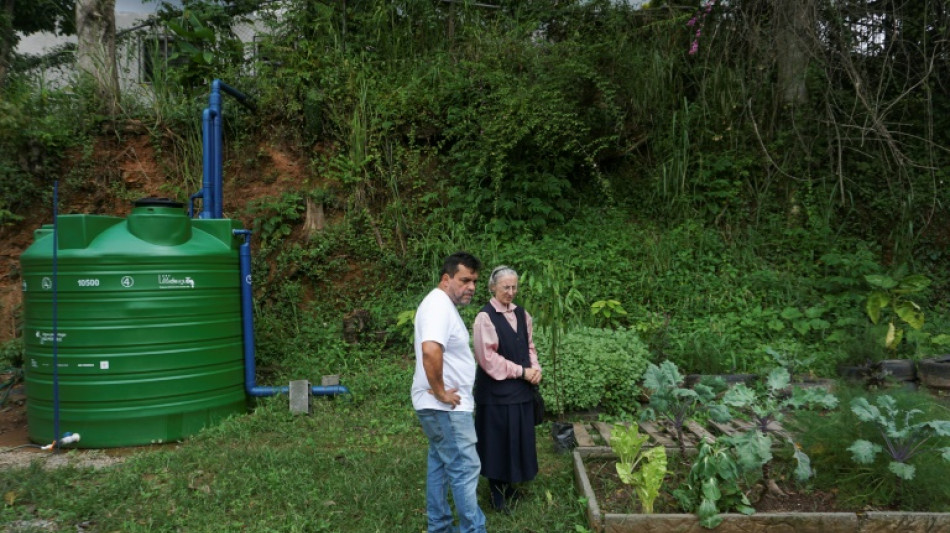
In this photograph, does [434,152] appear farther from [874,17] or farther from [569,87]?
[874,17]

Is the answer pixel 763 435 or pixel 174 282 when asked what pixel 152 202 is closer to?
pixel 174 282

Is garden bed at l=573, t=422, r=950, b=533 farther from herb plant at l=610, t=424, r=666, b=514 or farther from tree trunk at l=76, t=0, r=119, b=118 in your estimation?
tree trunk at l=76, t=0, r=119, b=118

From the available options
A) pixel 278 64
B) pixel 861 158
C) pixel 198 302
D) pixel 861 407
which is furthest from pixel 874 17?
Result: pixel 198 302

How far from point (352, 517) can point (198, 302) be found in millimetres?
2712

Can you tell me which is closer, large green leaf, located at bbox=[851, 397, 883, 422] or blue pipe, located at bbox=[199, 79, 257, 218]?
large green leaf, located at bbox=[851, 397, 883, 422]

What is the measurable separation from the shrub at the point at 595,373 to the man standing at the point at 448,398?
2.04 m

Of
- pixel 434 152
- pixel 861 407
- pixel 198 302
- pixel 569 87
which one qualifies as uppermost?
pixel 569 87

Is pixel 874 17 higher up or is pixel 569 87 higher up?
pixel 874 17

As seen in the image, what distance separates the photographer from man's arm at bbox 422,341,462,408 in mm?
2916

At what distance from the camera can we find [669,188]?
840cm

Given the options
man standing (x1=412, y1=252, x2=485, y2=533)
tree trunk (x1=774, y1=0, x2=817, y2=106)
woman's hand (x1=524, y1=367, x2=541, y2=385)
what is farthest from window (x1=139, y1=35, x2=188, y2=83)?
tree trunk (x1=774, y1=0, x2=817, y2=106)

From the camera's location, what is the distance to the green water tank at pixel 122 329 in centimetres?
499

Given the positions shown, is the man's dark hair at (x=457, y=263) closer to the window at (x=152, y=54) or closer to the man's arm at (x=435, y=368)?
the man's arm at (x=435, y=368)

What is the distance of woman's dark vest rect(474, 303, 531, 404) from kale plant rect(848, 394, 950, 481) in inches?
69.5
